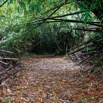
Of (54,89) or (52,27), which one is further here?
(52,27)

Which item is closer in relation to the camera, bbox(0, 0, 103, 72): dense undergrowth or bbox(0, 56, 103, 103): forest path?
bbox(0, 56, 103, 103): forest path

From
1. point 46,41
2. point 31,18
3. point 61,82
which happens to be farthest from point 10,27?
point 46,41

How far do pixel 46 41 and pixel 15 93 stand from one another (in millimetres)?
8036

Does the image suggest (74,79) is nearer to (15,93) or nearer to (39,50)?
(15,93)

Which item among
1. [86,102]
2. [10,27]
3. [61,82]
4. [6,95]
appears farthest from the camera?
[10,27]

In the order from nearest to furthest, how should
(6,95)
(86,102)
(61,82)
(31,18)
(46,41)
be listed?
(86,102)
(6,95)
(61,82)
(31,18)
(46,41)

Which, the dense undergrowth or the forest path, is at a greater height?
the dense undergrowth

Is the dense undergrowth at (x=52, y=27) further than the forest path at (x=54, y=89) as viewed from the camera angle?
Yes

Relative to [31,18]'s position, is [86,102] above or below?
below

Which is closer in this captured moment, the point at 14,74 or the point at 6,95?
the point at 6,95

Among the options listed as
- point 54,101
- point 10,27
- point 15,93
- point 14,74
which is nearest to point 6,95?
point 15,93

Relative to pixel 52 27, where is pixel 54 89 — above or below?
below

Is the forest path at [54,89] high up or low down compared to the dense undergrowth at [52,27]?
down

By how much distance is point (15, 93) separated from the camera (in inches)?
143
